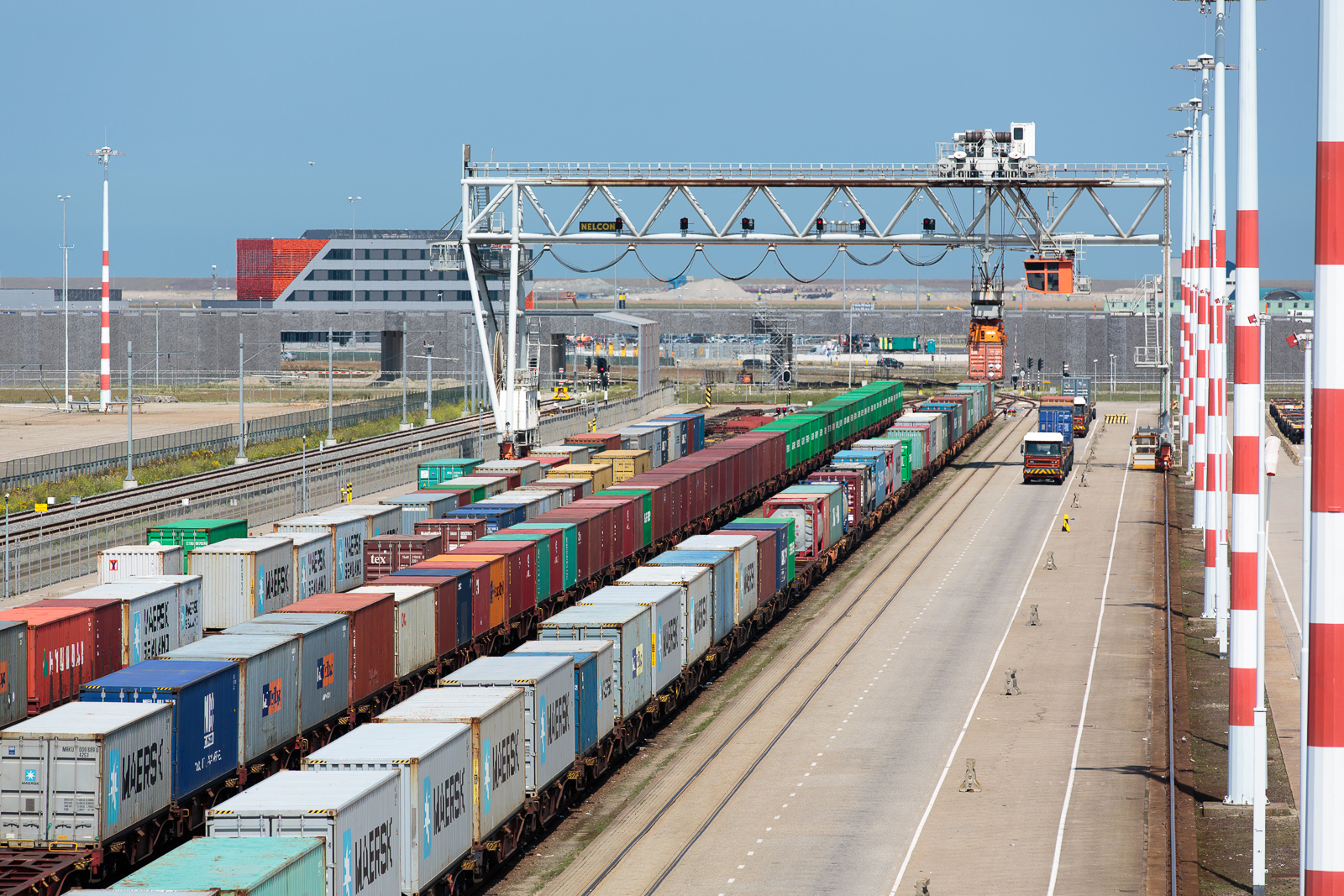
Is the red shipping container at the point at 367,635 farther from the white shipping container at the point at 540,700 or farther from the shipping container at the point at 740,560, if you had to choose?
the shipping container at the point at 740,560

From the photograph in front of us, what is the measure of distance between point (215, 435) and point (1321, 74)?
325 ft

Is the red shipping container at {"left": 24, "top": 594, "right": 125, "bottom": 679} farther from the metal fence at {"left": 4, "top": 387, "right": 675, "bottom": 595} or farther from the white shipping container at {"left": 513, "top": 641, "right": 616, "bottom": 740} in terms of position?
the metal fence at {"left": 4, "top": 387, "right": 675, "bottom": 595}

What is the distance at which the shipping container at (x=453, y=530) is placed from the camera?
4847 cm

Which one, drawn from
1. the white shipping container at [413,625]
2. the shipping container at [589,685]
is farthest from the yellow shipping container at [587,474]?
the shipping container at [589,685]

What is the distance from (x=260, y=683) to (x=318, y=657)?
237 cm

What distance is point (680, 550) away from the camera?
150 ft

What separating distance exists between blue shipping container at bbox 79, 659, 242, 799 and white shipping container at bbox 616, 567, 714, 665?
14067 millimetres

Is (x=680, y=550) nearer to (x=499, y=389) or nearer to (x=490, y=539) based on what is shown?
(x=490, y=539)

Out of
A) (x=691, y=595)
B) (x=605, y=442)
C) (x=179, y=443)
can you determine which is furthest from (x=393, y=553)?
(x=179, y=443)

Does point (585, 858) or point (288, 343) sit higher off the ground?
point (288, 343)

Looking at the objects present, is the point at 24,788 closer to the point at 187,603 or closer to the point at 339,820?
the point at 339,820

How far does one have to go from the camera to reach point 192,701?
90.0 ft

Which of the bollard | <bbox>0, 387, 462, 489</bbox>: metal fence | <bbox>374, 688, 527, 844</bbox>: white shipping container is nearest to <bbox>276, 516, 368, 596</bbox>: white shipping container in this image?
<bbox>374, 688, 527, 844</bbox>: white shipping container

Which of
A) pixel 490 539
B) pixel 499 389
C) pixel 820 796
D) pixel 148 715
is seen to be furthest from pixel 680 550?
pixel 499 389
